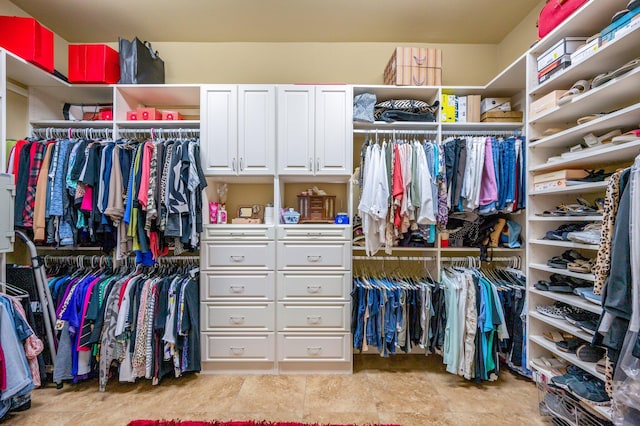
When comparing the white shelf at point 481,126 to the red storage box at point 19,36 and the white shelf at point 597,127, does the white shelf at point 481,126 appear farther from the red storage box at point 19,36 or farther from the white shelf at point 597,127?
the red storage box at point 19,36

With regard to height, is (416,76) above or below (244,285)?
above

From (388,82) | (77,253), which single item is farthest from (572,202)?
(77,253)

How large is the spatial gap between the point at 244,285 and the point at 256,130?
130 cm

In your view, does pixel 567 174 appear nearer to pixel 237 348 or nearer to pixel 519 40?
pixel 519 40

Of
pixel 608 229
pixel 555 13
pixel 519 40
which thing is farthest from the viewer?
pixel 519 40

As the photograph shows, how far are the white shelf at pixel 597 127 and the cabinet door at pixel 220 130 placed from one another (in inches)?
88.6

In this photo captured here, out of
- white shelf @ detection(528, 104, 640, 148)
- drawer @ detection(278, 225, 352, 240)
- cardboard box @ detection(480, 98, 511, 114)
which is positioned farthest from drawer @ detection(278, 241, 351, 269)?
cardboard box @ detection(480, 98, 511, 114)

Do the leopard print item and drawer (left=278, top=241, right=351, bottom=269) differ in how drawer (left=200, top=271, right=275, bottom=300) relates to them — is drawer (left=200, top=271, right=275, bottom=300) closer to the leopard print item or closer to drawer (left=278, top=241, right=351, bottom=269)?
drawer (left=278, top=241, right=351, bottom=269)

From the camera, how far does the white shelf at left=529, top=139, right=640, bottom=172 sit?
1.41m

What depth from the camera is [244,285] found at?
2.42 m

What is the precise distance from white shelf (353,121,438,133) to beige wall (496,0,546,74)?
43.3 inches

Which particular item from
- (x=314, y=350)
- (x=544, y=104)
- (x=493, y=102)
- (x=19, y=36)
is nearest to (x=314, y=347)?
(x=314, y=350)

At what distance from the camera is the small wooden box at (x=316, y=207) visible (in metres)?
2.74

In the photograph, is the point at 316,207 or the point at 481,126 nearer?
the point at 481,126
